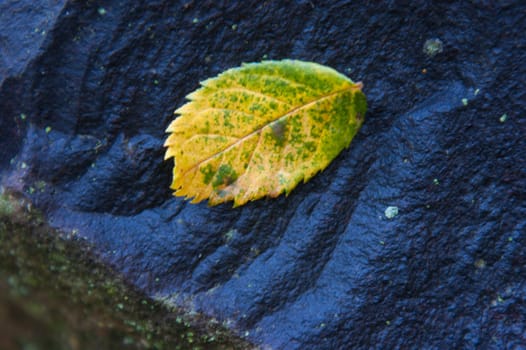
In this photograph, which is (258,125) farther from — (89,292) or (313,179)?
(89,292)

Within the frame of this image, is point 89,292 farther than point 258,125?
Yes

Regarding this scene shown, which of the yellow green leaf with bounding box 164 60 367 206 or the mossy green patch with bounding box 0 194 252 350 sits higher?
the yellow green leaf with bounding box 164 60 367 206

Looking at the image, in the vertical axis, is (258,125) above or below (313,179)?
above

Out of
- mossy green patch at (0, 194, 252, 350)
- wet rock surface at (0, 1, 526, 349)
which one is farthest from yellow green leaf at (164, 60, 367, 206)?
mossy green patch at (0, 194, 252, 350)

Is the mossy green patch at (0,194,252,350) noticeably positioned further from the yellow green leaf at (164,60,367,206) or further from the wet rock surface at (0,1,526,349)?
the yellow green leaf at (164,60,367,206)

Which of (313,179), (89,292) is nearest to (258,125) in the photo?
(313,179)
